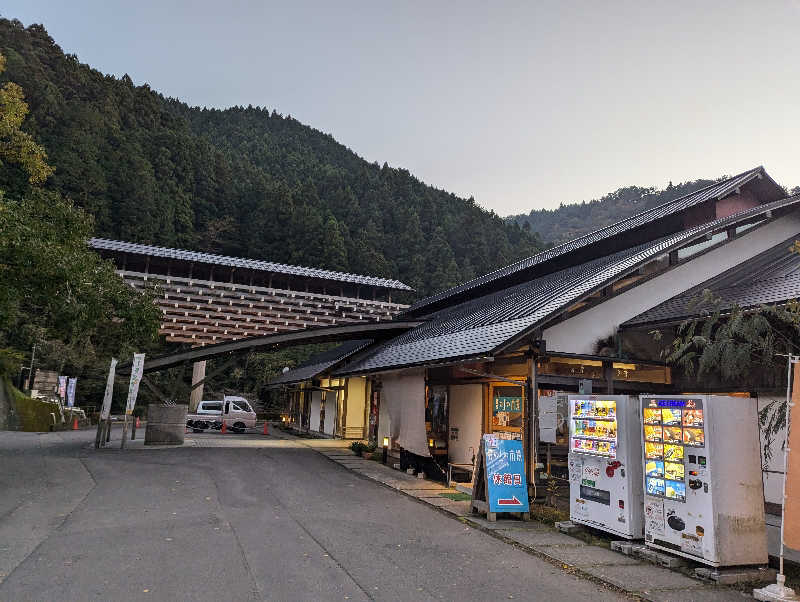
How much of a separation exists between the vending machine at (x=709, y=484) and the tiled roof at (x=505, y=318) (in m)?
3.58

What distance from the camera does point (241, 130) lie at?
94.9 metres

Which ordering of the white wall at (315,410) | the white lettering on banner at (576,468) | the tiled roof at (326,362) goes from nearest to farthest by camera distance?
1. the white lettering on banner at (576,468)
2. the tiled roof at (326,362)
3. the white wall at (315,410)

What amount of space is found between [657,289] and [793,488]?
6.87 metres

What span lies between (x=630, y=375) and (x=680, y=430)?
5.27 metres

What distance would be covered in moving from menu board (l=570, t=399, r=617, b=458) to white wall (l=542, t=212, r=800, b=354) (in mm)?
2473

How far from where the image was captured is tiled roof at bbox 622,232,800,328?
31.2 ft

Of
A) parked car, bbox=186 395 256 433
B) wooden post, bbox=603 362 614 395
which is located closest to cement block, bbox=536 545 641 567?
wooden post, bbox=603 362 614 395

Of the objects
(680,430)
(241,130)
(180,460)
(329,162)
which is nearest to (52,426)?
(180,460)

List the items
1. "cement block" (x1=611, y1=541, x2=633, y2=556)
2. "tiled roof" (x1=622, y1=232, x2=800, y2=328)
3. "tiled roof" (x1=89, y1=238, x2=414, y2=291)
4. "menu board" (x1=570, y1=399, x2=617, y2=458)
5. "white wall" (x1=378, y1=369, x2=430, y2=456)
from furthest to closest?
1. "tiled roof" (x1=89, y1=238, x2=414, y2=291)
2. "white wall" (x1=378, y1=369, x2=430, y2=456)
3. "tiled roof" (x1=622, y1=232, x2=800, y2=328)
4. "menu board" (x1=570, y1=399, x2=617, y2=458)
5. "cement block" (x1=611, y1=541, x2=633, y2=556)

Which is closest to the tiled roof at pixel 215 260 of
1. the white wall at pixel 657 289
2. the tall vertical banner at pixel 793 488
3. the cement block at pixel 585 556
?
the white wall at pixel 657 289

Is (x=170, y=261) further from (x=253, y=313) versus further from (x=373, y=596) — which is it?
(x=373, y=596)

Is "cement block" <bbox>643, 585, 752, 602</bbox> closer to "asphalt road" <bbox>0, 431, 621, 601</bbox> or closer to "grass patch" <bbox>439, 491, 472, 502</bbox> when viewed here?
"asphalt road" <bbox>0, 431, 621, 601</bbox>

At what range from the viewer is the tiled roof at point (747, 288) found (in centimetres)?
951

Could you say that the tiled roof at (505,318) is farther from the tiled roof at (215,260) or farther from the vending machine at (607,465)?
the tiled roof at (215,260)
